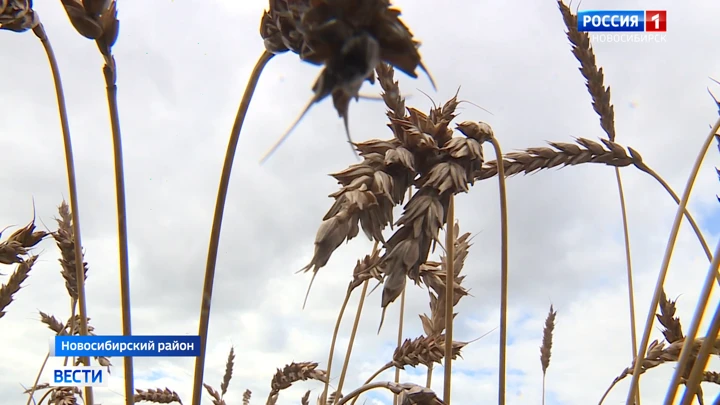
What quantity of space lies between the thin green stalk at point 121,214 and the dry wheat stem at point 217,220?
0.15m

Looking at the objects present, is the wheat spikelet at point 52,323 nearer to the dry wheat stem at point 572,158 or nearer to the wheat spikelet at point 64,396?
the wheat spikelet at point 64,396

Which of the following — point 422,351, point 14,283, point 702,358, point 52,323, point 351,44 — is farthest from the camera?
point 52,323

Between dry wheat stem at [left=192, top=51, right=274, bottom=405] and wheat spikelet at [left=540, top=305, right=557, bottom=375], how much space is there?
351 cm

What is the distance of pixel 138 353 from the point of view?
3.72 ft

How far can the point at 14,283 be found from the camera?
8.28 feet

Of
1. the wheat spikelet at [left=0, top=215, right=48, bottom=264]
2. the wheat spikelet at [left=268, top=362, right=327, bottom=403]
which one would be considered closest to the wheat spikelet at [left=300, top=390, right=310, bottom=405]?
the wheat spikelet at [left=268, top=362, right=327, bottom=403]

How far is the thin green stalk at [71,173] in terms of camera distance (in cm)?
121

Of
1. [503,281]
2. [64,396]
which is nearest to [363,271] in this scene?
[503,281]

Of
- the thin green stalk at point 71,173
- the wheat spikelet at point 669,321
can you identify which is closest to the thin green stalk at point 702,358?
the wheat spikelet at point 669,321

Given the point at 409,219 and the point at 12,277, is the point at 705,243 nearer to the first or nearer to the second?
the point at 409,219

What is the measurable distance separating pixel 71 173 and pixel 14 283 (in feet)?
5.64

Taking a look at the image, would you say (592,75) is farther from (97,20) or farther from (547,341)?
(547,341)

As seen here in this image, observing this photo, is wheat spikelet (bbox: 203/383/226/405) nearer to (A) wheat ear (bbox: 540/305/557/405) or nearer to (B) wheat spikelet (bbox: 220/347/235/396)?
(B) wheat spikelet (bbox: 220/347/235/396)

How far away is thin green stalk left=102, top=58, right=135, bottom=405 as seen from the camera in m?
0.99
